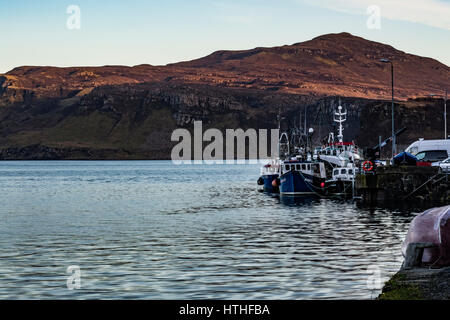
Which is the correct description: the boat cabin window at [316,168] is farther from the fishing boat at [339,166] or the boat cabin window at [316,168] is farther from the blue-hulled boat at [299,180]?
the blue-hulled boat at [299,180]

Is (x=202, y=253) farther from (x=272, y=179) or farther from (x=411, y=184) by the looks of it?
(x=272, y=179)

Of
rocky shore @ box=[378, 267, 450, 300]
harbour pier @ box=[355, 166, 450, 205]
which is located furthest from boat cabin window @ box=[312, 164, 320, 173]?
rocky shore @ box=[378, 267, 450, 300]

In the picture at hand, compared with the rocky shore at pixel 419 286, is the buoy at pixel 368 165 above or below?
above

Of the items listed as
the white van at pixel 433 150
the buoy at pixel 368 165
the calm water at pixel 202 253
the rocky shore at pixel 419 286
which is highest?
the white van at pixel 433 150

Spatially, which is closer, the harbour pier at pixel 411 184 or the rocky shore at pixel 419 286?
the rocky shore at pixel 419 286

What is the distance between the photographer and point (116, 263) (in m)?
26.9

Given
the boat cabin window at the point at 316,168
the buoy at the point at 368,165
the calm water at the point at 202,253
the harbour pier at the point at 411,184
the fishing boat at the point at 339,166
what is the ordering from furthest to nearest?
1. the boat cabin window at the point at 316,168
2. the fishing boat at the point at 339,166
3. the buoy at the point at 368,165
4. the harbour pier at the point at 411,184
5. the calm water at the point at 202,253

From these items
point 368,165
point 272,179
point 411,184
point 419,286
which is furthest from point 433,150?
point 419,286

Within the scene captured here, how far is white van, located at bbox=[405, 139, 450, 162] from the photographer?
7325 cm

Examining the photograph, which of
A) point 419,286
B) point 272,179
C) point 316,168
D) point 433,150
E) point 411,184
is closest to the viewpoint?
point 419,286

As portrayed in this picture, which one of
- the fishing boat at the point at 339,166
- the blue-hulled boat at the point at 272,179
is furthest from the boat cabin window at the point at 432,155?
the blue-hulled boat at the point at 272,179

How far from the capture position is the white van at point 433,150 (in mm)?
73250

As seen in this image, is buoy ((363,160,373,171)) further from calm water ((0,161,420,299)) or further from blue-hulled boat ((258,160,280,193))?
blue-hulled boat ((258,160,280,193))

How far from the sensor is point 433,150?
74.3 meters
